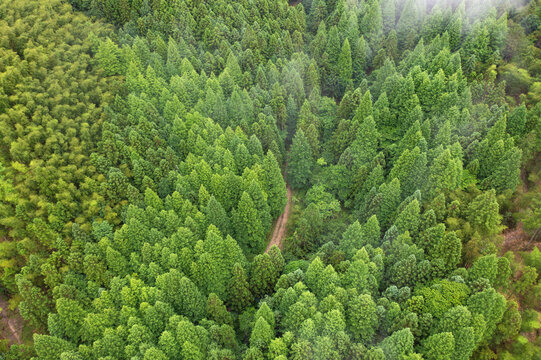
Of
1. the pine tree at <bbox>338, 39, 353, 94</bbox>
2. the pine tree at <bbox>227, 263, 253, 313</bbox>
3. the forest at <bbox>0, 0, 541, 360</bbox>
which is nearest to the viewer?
the forest at <bbox>0, 0, 541, 360</bbox>

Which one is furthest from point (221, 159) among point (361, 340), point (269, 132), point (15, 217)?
point (361, 340)

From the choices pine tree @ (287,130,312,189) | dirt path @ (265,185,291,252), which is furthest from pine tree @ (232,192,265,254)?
pine tree @ (287,130,312,189)

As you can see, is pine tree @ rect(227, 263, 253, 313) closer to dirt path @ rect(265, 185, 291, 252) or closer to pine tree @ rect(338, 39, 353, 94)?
dirt path @ rect(265, 185, 291, 252)

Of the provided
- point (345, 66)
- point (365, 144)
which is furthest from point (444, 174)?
point (345, 66)

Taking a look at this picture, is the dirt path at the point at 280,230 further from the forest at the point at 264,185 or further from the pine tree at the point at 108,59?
the pine tree at the point at 108,59

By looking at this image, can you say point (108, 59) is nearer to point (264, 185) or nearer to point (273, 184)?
point (264, 185)

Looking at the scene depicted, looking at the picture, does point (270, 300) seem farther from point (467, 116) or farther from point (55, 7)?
point (55, 7)
